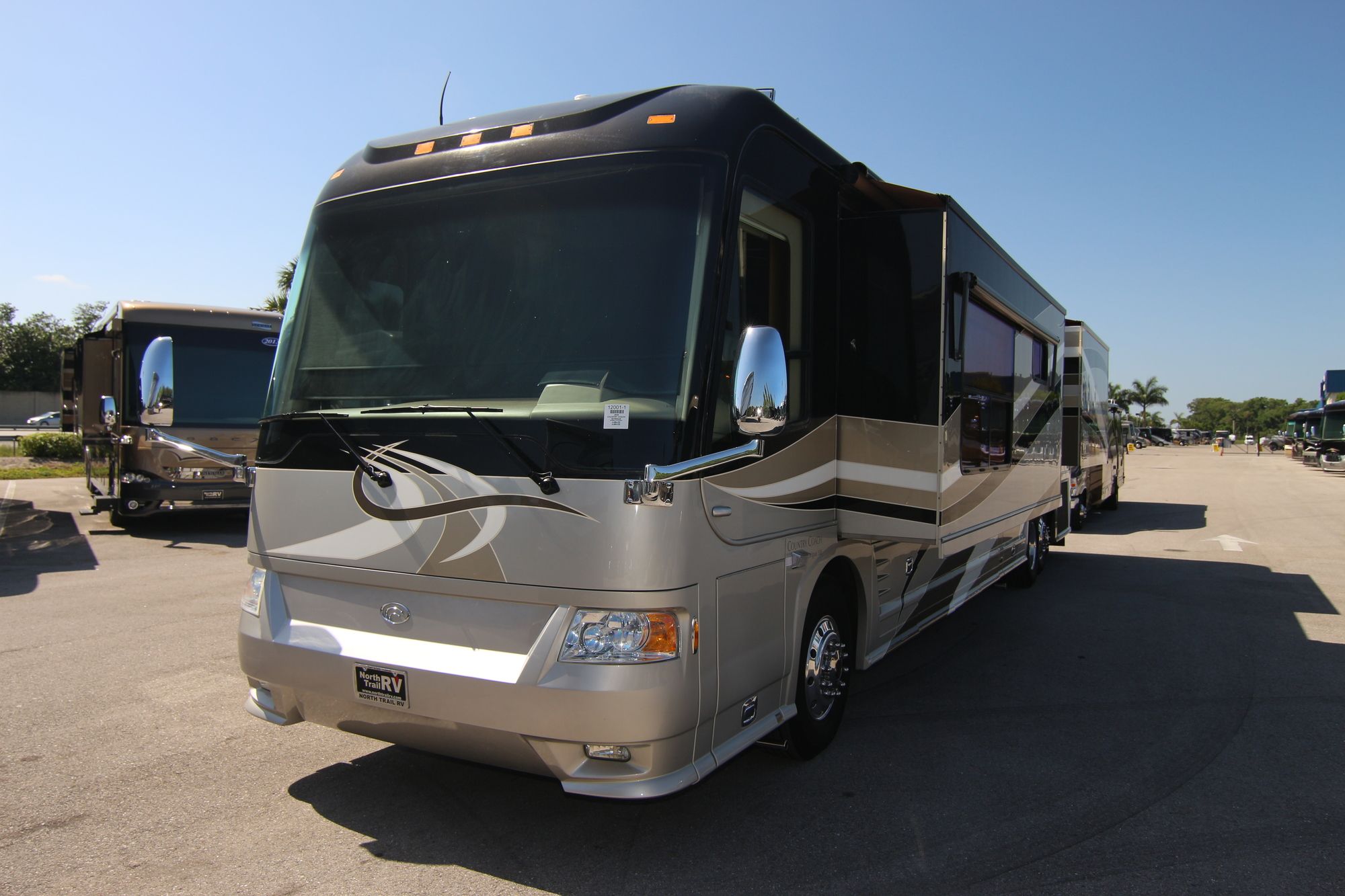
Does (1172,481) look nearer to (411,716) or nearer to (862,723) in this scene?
(862,723)

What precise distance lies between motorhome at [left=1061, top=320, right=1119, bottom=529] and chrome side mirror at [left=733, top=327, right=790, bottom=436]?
8738 millimetres

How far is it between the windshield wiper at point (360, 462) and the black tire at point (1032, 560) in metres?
7.50

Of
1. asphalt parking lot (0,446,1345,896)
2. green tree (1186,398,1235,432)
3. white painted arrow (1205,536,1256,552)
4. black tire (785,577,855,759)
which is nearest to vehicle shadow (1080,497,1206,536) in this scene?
white painted arrow (1205,536,1256,552)

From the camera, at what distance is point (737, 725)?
12.4 ft

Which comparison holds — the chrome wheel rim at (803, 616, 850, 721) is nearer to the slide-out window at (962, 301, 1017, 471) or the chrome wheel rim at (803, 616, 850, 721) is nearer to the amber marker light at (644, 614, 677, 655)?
the amber marker light at (644, 614, 677, 655)

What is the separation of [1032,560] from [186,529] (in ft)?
39.9

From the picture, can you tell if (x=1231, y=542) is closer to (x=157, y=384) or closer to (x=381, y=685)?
(x=381, y=685)

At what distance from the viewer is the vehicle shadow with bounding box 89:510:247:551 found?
12523 millimetres

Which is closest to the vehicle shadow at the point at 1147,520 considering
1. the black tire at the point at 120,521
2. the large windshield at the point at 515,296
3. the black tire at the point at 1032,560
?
the black tire at the point at 1032,560

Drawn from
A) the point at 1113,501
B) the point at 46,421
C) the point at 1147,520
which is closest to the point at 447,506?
the point at 1147,520

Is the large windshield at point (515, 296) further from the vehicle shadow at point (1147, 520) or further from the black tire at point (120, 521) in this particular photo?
the vehicle shadow at point (1147, 520)

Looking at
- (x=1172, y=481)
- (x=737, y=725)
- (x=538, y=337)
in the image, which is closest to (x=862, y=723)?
(x=737, y=725)

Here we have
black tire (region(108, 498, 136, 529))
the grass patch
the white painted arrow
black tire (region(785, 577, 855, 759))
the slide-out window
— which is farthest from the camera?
the grass patch

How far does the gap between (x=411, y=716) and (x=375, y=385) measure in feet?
4.63
